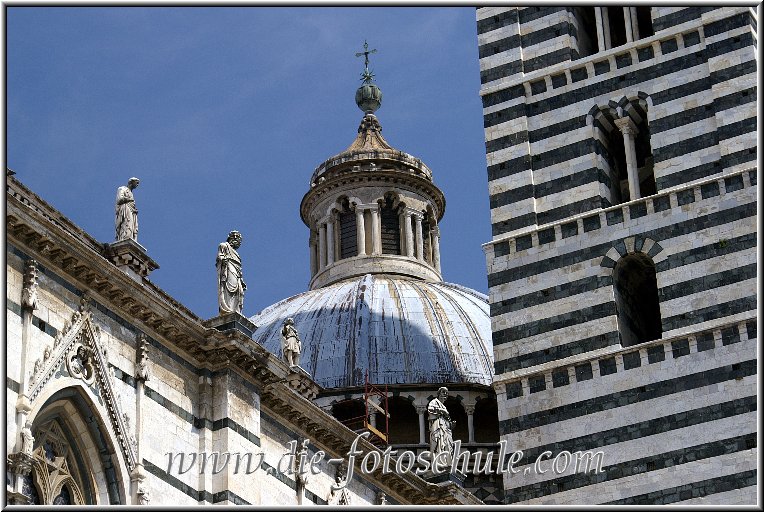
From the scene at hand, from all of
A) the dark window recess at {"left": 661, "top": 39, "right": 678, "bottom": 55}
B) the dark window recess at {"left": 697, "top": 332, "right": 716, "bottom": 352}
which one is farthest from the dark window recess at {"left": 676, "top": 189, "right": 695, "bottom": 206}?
the dark window recess at {"left": 661, "top": 39, "right": 678, "bottom": 55}

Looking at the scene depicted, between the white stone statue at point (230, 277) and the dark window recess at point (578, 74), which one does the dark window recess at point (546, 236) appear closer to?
the dark window recess at point (578, 74)

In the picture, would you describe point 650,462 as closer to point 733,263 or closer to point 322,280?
point 733,263

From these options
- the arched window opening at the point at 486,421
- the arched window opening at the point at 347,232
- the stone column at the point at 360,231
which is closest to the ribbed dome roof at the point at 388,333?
the arched window opening at the point at 486,421

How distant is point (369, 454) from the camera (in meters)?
24.4

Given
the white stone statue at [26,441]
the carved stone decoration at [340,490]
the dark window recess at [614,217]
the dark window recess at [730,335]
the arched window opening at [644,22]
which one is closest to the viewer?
the white stone statue at [26,441]

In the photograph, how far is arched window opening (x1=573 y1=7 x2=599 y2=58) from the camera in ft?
97.8

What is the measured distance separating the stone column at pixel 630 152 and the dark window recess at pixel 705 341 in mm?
2677

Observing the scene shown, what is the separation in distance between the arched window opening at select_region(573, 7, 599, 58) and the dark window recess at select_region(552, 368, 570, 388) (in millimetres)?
5584

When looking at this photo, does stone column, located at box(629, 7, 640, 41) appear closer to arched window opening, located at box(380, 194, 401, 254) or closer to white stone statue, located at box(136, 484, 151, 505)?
white stone statue, located at box(136, 484, 151, 505)

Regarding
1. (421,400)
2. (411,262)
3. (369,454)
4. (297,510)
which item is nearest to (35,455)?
(297,510)

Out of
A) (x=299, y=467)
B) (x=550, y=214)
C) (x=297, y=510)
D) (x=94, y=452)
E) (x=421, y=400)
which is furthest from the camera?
(x=421, y=400)

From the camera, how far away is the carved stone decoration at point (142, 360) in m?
20.8

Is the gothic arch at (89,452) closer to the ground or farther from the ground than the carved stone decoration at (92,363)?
closer to the ground

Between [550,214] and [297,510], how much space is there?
10.7 meters
